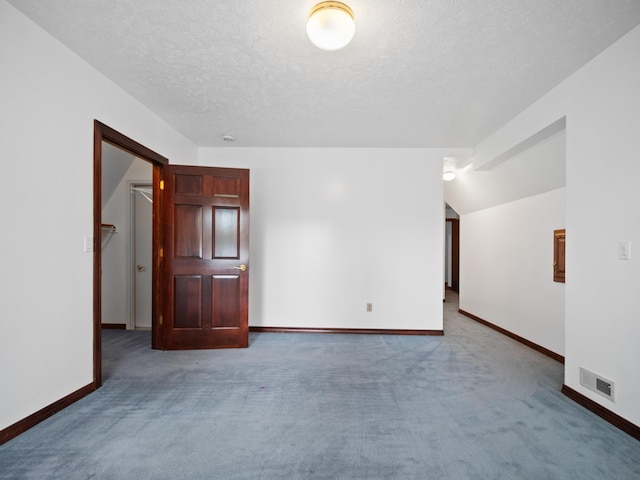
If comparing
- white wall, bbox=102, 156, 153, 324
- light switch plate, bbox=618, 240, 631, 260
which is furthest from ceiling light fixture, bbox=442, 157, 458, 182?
white wall, bbox=102, 156, 153, 324

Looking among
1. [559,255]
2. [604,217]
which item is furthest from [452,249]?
[604,217]

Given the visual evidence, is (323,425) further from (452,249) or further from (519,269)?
(452,249)

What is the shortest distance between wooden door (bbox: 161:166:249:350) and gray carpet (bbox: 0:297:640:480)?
36cm

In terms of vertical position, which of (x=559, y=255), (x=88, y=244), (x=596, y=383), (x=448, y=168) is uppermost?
(x=448, y=168)

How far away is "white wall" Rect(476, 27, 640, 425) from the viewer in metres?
1.90

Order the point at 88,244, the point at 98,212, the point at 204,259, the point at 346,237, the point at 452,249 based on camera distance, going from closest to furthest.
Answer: the point at 88,244 < the point at 98,212 < the point at 204,259 < the point at 346,237 < the point at 452,249

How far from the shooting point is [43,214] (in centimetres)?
198

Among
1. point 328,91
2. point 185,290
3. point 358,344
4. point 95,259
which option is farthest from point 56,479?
point 328,91

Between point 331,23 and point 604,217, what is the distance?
87.0 inches

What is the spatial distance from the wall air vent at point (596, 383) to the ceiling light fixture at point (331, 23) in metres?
2.79

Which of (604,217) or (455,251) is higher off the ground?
(604,217)

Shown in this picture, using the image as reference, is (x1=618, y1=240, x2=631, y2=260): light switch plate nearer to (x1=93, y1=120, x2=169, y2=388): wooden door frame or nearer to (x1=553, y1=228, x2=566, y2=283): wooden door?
(x1=553, y1=228, x2=566, y2=283): wooden door

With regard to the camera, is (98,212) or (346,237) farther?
(346,237)

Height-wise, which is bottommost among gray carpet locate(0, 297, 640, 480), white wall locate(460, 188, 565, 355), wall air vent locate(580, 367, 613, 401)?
gray carpet locate(0, 297, 640, 480)
